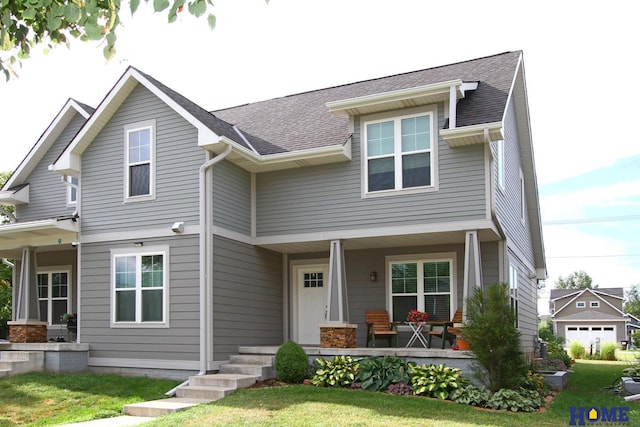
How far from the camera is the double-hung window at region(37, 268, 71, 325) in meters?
16.9

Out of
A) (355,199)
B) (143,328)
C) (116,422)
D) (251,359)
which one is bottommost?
(116,422)

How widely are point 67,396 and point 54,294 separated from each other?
653 centimetres

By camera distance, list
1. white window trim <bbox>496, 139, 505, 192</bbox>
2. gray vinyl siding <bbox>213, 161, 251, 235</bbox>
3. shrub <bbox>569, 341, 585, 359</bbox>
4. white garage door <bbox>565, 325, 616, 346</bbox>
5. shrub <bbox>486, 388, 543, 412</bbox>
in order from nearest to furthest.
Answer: shrub <bbox>486, 388, 543, 412</bbox>, gray vinyl siding <bbox>213, 161, 251, 235</bbox>, white window trim <bbox>496, 139, 505, 192</bbox>, shrub <bbox>569, 341, 585, 359</bbox>, white garage door <bbox>565, 325, 616, 346</bbox>

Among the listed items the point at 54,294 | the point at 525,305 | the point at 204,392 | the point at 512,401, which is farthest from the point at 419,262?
the point at 54,294

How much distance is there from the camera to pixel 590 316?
5019cm

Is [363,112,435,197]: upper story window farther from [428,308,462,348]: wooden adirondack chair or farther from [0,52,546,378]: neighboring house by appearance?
[428,308,462,348]: wooden adirondack chair

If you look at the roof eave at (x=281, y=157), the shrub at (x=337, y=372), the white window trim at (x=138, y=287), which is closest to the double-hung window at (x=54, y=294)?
the white window trim at (x=138, y=287)

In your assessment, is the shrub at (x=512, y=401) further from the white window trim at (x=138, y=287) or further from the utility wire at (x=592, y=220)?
the utility wire at (x=592, y=220)

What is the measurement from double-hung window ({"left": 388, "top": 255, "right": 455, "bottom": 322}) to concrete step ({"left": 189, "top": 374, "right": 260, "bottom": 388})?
4.03 meters

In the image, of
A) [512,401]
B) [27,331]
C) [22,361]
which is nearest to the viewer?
[512,401]

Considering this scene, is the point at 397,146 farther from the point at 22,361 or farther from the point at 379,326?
the point at 22,361

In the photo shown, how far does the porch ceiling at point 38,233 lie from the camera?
13.9 m

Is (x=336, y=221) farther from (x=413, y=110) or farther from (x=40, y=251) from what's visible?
(x=40, y=251)

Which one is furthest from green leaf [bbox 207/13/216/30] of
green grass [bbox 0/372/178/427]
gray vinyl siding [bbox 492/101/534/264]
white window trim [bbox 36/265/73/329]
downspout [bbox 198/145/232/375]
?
white window trim [bbox 36/265/73/329]
